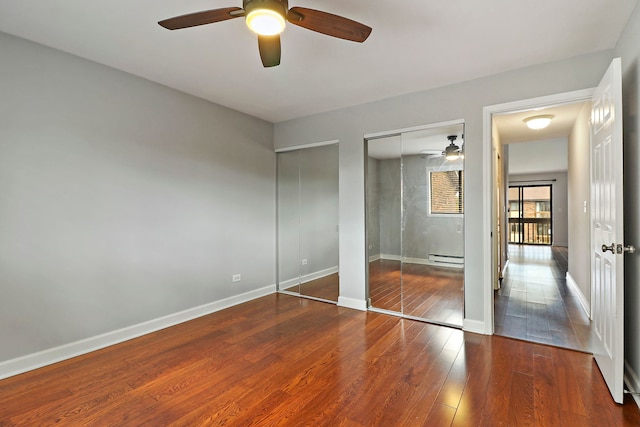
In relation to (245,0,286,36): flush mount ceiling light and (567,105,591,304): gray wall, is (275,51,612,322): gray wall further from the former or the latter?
(245,0,286,36): flush mount ceiling light

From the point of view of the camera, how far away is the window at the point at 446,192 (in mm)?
3375

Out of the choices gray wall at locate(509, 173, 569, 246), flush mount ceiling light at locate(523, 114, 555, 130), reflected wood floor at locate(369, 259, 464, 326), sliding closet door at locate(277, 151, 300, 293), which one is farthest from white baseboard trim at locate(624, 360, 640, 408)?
gray wall at locate(509, 173, 569, 246)

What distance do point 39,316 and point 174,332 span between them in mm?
1132

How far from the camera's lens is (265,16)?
1678 mm

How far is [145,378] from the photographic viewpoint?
2.36 m

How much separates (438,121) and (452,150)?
0.36m

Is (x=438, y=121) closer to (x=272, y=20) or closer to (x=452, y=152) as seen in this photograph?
(x=452, y=152)

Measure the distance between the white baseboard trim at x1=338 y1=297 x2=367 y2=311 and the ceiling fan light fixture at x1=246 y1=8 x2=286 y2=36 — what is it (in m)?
3.16

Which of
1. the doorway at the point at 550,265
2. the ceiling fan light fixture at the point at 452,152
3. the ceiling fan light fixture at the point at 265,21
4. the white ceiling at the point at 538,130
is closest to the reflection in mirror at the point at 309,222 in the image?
the ceiling fan light fixture at the point at 452,152

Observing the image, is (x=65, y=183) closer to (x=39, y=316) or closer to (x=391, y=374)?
(x=39, y=316)

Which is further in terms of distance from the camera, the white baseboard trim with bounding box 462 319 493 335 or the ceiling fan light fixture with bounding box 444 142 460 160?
the ceiling fan light fixture with bounding box 444 142 460 160

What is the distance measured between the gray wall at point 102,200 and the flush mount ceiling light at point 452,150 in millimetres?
2704

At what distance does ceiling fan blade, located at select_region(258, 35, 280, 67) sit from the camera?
6.29 ft

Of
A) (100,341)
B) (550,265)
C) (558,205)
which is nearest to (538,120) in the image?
(550,265)
